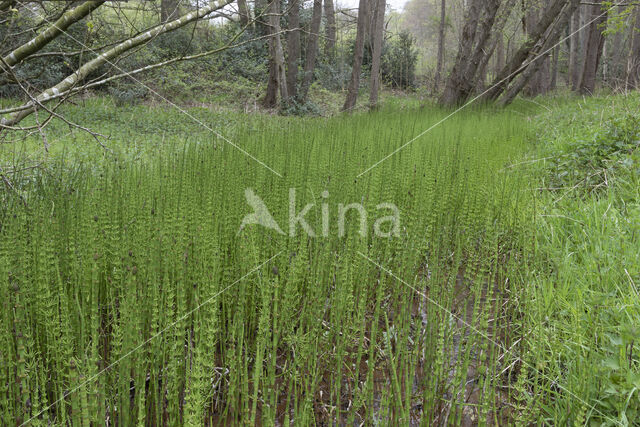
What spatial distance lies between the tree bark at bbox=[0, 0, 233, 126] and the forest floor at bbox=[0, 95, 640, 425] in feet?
1.22

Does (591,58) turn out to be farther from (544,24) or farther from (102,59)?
(102,59)

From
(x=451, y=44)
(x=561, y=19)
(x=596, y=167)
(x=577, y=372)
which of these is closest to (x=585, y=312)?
(x=577, y=372)

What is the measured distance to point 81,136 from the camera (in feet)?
20.5

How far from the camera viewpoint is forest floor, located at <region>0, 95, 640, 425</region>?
1.33 metres

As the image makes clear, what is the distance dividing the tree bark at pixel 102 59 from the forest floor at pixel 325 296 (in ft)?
1.22

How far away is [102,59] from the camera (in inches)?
89.4

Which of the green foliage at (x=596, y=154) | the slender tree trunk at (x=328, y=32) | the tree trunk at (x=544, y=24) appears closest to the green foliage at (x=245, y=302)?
the green foliage at (x=596, y=154)

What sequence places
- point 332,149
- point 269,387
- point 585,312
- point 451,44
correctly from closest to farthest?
point 269,387
point 585,312
point 332,149
point 451,44

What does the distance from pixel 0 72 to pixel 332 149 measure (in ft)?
7.88

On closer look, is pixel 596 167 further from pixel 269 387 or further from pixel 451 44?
pixel 451 44

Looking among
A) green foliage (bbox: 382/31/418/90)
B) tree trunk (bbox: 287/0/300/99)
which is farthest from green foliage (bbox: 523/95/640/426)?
green foliage (bbox: 382/31/418/90)

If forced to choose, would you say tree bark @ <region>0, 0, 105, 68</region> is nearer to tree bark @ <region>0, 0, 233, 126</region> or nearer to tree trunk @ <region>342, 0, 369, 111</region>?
tree bark @ <region>0, 0, 233, 126</region>

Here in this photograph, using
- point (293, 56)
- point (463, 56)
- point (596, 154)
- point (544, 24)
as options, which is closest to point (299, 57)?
point (293, 56)

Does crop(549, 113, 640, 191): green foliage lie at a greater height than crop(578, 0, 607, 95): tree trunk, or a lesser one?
lesser
